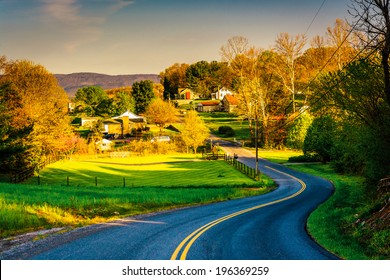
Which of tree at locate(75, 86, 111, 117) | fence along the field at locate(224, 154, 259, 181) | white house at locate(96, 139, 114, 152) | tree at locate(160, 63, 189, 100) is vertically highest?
tree at locate(160, 63, 189, 100)

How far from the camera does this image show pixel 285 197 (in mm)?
31234

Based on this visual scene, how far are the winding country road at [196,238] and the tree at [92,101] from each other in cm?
11391

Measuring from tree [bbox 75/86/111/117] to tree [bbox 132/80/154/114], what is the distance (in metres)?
10.3

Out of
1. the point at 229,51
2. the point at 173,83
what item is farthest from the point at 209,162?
the point at 173,83

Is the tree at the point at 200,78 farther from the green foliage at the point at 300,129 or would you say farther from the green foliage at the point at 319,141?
the green foliage at the point at 319,141

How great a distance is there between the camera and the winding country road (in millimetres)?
11570

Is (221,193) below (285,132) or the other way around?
below

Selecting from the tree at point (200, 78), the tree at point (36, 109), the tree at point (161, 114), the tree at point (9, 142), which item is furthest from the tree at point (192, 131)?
the tree at point (200, 78)

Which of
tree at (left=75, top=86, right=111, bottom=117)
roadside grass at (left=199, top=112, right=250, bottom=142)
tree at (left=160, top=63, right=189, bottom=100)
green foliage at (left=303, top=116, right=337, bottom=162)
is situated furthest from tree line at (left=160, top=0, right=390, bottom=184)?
tree at (left=75, top=86, right=111, bottom=117)

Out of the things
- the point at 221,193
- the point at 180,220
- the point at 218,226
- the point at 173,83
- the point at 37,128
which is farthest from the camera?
the point at 173,83

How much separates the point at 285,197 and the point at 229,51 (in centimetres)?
4415

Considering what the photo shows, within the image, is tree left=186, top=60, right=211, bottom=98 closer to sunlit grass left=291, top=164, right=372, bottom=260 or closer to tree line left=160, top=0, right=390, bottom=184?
tree line left=160, top=0, right=390, bottom=184

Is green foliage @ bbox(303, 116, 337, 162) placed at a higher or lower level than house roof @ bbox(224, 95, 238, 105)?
lower

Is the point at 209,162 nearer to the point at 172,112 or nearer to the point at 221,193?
the point at 221,193
